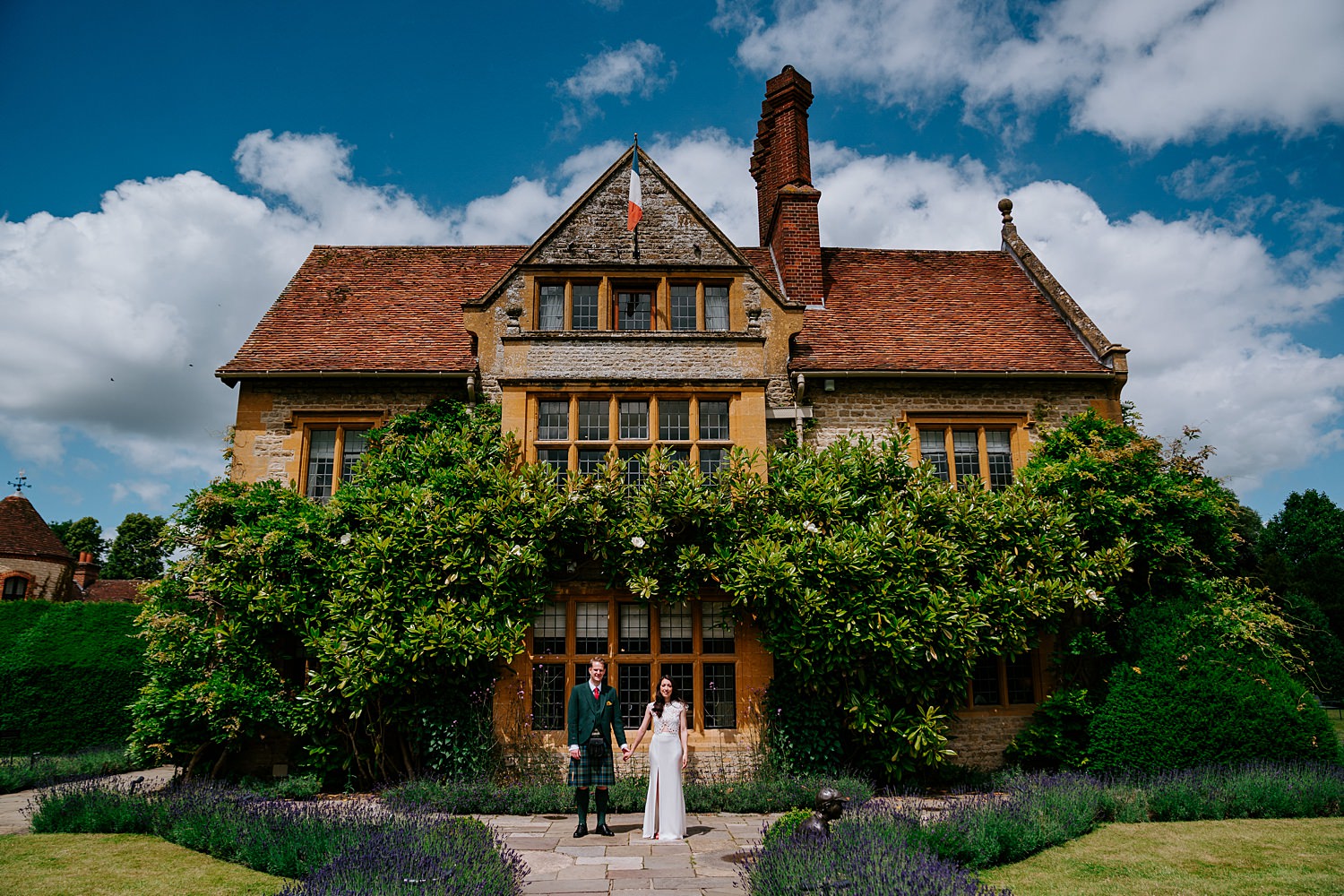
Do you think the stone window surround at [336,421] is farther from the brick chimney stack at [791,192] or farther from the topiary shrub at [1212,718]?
the topiary shrub at [1212,718]

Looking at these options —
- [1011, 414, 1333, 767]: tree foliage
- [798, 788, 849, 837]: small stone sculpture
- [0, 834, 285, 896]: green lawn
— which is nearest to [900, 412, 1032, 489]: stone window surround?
[1011, 414, 1333, 767]: tree foliage

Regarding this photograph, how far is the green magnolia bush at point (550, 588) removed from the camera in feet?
37.6

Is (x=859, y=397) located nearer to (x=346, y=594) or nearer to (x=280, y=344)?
(x=346, y=594)

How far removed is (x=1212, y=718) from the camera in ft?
36.7

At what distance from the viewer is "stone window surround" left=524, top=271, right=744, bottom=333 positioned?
1439cm

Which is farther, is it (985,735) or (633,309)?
(633,309)

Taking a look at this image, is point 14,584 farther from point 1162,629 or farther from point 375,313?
point 1162,629

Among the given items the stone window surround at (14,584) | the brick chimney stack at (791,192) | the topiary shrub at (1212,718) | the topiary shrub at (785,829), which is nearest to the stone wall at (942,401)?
the brick chimney stack at (791,192)

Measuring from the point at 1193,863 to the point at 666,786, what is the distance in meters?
5.38

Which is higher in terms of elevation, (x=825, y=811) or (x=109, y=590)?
(x=109, y=590)

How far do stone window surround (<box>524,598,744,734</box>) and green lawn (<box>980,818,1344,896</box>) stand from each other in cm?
546

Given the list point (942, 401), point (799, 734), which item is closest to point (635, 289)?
point (942, 401)

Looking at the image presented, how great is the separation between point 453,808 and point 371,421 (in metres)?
7.45

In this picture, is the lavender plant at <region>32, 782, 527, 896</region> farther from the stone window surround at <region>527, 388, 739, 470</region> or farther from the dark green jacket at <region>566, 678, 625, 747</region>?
the stone window surround at <region>527, 388, 739, 470</region>
